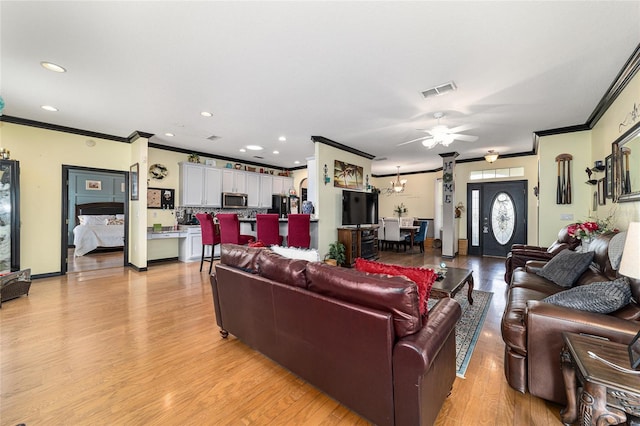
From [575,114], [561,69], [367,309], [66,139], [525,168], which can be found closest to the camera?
[367,309]

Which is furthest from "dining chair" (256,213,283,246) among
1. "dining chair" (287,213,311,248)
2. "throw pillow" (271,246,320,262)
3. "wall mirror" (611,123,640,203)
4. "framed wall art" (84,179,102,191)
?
"framed wall art" (84,179,102,191)

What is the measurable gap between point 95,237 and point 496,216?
424 inches

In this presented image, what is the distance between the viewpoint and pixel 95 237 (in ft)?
23.2

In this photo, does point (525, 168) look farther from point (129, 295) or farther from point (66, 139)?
point (66, 139)

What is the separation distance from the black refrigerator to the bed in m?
2.97

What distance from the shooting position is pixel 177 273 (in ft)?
16.8

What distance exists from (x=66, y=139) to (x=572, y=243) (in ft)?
27.7

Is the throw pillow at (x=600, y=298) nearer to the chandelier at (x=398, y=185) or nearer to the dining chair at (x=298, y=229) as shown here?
the dining chair at (x=298, y=229)

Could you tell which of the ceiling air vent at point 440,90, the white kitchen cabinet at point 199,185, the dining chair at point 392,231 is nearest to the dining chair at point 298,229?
the ceiling air vent at point 440,90

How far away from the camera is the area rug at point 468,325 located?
2223 millimetres

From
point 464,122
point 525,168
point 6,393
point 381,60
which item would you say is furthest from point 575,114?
point 6,393

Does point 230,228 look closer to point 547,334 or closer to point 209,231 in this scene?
point 209,231

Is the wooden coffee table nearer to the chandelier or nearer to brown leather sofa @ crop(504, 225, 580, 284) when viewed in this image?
brown leather sofa @ crop(504, 225, 580, 284)

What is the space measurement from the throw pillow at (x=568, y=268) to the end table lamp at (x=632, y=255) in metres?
1.81
